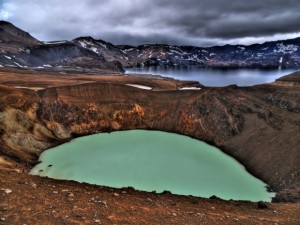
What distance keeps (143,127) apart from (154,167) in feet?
56.0

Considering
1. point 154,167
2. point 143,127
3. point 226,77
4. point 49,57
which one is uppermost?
point 49,57

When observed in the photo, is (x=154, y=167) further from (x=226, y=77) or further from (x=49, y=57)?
(x=49, y=57)

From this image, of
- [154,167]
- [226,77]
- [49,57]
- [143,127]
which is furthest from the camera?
[49,57]

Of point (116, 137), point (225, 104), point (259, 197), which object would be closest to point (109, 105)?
point (116, 137)

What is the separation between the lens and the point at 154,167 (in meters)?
28.3

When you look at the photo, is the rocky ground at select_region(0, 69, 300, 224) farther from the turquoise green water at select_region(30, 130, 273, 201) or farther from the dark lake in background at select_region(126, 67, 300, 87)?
the dark lake in background at select_region(126, 67, 300, 87)

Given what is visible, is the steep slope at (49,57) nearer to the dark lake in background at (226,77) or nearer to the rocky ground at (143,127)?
the dark lake in background at (226,77)

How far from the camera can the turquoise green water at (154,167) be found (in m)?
24.7

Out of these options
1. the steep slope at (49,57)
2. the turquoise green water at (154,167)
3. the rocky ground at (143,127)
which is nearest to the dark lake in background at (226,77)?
the steep slope at (49,57)

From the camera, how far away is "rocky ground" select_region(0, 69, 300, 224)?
13.4 m

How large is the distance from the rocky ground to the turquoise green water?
222cm

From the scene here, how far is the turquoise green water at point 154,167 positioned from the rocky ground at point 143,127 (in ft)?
7.29

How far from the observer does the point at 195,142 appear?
130 feet

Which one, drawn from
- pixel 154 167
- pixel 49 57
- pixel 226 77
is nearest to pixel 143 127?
A: pixel 154 167
